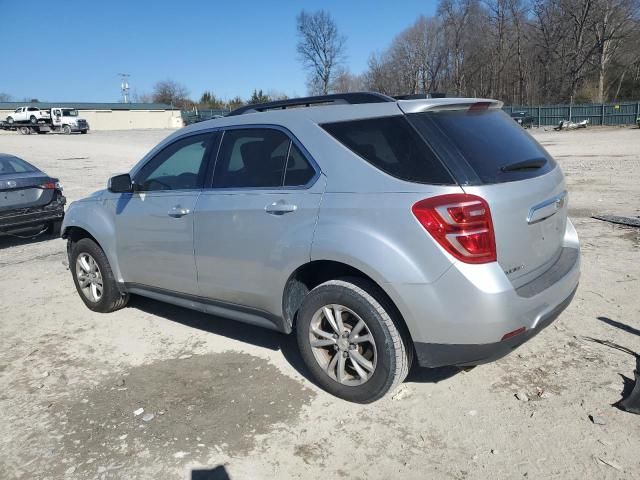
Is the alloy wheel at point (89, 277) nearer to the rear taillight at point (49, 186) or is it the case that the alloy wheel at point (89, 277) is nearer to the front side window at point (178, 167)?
the front side window at point (178, 167)

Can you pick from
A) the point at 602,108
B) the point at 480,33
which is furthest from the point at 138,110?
the point at 602,108

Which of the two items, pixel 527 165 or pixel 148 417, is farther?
pixel 148 417

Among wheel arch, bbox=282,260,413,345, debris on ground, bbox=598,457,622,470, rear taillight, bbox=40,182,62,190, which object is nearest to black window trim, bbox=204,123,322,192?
wheel arch, bbox=282,260,413,345

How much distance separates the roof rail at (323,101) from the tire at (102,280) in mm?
1982

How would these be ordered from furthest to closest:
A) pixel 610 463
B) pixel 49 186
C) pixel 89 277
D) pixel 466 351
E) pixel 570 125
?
1. pixel 570 125
2. pixel 49 186
3. pixel 89 277
4. pixel 466 351
5. pixel 610 463

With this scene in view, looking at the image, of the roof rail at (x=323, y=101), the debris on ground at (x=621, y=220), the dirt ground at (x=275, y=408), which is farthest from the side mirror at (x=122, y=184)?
the debris on ground at (x=621, y=220)

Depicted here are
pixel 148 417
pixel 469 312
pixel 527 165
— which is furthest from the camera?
pixel 148 417

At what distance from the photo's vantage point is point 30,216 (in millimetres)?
7867

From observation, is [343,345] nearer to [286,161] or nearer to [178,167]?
[286,161]

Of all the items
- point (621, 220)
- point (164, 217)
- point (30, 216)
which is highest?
point (164, 217)

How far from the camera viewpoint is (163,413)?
3.32 meters

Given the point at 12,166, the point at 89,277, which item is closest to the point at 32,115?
the point at 12,166

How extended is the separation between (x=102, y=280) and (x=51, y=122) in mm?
51059

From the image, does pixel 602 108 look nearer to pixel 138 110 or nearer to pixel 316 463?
pixel 316 463
